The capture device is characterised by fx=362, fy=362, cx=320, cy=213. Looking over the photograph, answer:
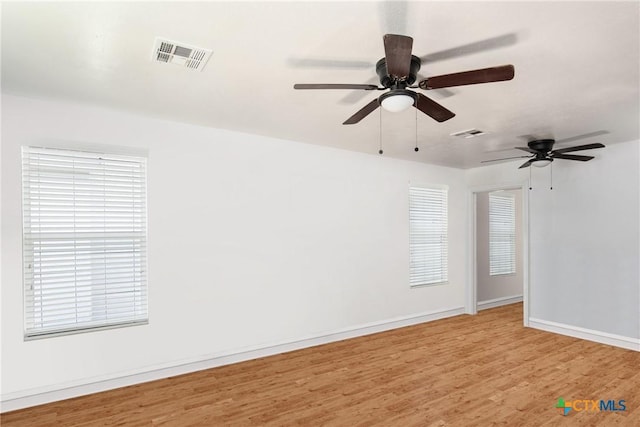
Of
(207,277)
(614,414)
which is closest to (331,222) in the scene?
(207,277)

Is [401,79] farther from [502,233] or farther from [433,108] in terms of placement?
[502,233]

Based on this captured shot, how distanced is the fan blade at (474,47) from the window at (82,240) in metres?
2.78

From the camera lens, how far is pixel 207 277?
3773mm

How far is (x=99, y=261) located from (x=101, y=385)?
1.10 metres

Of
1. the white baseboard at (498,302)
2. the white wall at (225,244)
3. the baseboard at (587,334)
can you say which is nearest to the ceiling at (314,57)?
the white wall at (225,244)

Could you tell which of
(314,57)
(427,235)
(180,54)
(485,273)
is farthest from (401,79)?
(485,273)

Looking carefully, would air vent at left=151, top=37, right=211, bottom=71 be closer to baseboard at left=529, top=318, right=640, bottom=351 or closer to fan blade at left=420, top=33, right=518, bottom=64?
fan blade at left=420, top=33, right=518, bottom=64

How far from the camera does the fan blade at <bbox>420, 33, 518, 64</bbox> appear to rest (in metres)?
2.04

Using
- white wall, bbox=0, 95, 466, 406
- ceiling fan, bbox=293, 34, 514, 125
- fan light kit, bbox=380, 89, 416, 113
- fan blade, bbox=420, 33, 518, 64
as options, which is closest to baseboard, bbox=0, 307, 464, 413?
white wall, bbox=0, 95, 466, 406

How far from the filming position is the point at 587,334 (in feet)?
15.5

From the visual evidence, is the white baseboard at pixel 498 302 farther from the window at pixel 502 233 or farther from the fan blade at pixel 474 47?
the fan blade at pixel 474 47

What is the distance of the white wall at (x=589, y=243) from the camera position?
438cm

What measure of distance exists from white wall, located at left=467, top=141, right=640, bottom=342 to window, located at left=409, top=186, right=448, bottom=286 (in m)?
1.25

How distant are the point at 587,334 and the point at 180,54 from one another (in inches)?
222
